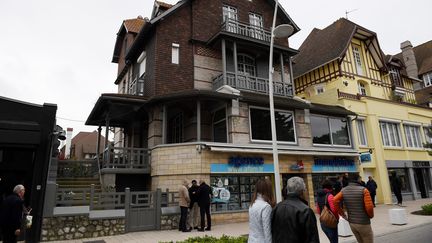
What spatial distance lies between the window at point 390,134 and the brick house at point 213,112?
4254mm

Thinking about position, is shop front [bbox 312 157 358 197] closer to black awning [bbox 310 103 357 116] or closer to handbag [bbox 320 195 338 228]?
black awning [bbox 310 103 357 116]

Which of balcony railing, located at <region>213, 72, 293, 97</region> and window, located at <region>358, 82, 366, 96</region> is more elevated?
window, located at <region>358, 82, 366, 96</region>


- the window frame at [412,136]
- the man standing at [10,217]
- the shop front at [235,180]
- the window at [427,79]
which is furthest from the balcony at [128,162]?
the window at [427,79]

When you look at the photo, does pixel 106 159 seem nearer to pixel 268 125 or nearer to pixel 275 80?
pixel 268 125

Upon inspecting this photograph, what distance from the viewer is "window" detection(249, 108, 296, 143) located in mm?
13797

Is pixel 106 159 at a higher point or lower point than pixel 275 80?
lower

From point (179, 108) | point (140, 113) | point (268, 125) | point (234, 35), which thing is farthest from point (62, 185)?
point (234, 35)

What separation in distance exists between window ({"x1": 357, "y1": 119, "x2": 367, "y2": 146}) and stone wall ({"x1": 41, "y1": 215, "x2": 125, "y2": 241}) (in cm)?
1541

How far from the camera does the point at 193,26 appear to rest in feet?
52.6

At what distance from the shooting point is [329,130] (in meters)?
16.6

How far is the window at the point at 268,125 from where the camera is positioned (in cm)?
1380

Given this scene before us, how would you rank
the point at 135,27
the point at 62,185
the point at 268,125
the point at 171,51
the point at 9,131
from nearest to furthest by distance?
the point at 9,131 < the point at 62,185 < the point at 268,125 < the point at 171,51 < the point at 135,27

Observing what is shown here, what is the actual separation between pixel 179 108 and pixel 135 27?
344 inches

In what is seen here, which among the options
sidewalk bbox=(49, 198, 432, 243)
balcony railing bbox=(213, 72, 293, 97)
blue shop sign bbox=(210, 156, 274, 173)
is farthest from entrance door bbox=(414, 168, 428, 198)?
blue shop sign bbox=(210, 156, 274, 173)
